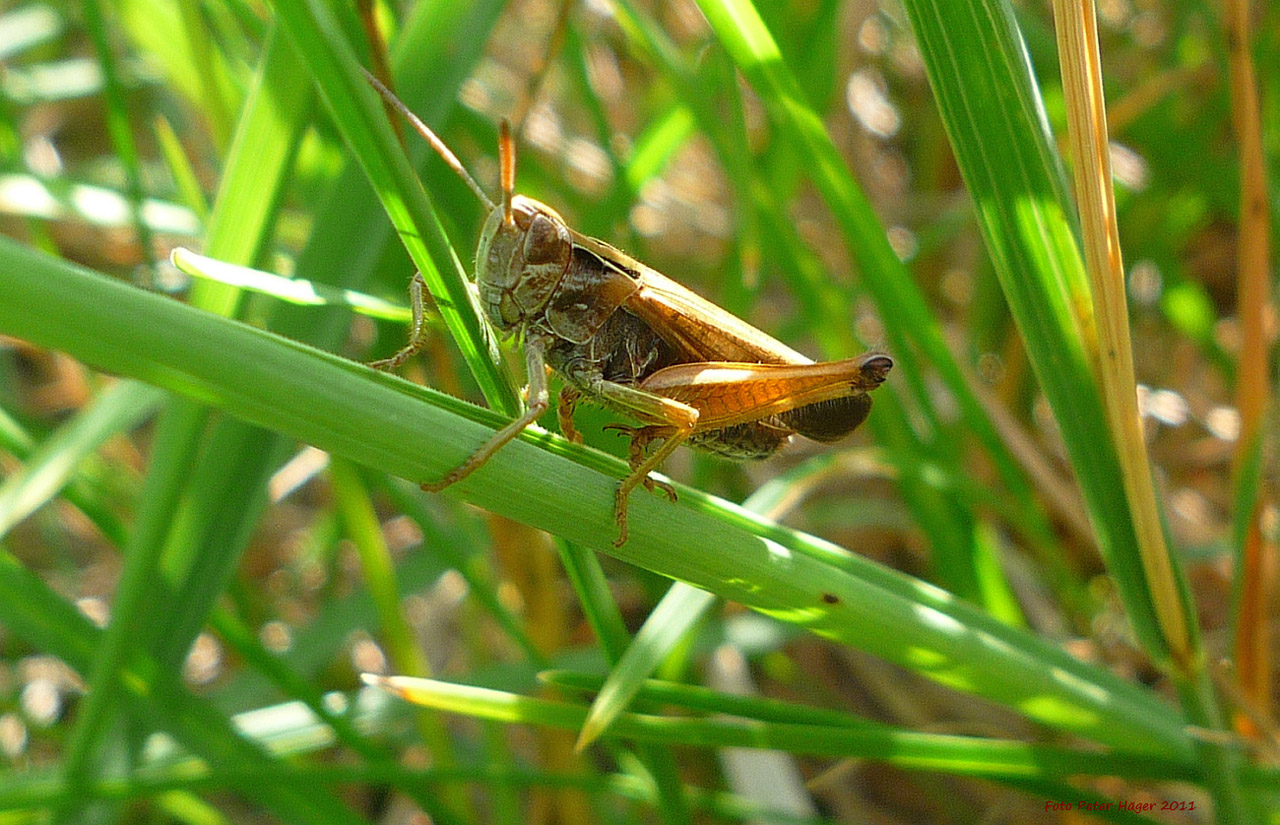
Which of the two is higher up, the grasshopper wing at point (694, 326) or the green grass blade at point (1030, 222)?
the grasshopper wing at point (694, 326)

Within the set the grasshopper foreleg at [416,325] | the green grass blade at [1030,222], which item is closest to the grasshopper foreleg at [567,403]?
the grasshopper foreleg at [416,325]

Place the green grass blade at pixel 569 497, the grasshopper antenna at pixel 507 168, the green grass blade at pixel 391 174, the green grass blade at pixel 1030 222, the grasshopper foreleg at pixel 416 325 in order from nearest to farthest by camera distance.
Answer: the green grass blade at pixel 569 497
the green grass blade at pixel 391 174
the green grass blade at pixel 1030 222
the grasshopper antenna at pixel 507 168
the grasshopper foreleg at pixel 416 325

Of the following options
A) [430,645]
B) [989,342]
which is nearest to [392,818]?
[430,645]

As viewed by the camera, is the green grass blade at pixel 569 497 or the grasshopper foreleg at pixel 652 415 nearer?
the green grass blade at pixel 569 497

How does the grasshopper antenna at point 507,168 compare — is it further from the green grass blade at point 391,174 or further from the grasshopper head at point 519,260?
the green grass blade at point 391,174

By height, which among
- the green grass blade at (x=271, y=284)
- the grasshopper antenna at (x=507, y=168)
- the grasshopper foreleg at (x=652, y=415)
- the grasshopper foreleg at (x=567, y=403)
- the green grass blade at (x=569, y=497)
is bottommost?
the green grass blade at (x=569, y=497)

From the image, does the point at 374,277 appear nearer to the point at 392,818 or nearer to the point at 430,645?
the point at 430,645

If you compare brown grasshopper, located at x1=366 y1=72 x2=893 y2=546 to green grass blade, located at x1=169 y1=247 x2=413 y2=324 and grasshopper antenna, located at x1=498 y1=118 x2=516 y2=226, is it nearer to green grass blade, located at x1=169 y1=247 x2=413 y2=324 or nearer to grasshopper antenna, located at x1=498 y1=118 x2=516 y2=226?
grasshopper antenna, located at x1=498 y1=118 x2=516 y2=226

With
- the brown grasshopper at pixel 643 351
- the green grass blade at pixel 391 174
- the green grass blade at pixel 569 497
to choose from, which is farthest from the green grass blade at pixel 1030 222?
the green grass blade at pixel 391 174

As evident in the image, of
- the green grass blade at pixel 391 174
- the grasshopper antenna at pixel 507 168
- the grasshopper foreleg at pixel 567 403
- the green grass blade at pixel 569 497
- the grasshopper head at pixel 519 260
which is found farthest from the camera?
the grasshopper foreleg at pixel 567 403
